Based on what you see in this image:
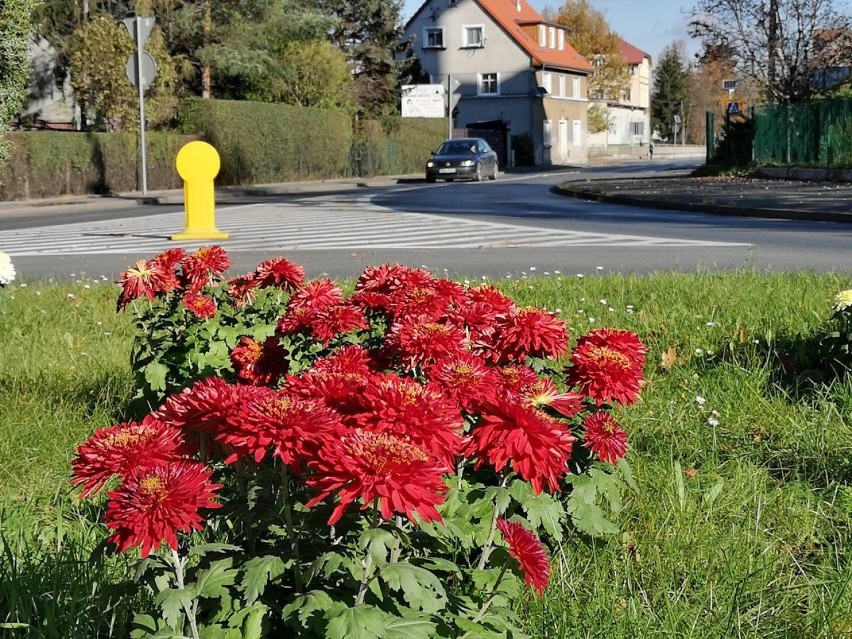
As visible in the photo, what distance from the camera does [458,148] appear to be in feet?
125

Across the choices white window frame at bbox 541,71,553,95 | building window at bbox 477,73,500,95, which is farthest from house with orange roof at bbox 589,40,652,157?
building window at bbox 477,73,500,95

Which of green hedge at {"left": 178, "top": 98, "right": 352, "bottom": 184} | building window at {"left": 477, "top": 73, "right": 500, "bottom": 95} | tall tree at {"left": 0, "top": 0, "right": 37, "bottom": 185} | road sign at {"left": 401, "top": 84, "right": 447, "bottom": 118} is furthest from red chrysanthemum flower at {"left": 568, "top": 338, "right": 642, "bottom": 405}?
building window at {"left": 477, "top": 73, "right": 500, "bottom": 95}

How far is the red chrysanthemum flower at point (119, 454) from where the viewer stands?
186 centimetres

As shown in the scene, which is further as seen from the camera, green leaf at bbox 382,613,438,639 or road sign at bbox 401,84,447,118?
road sign at bbox 401,84,447,118

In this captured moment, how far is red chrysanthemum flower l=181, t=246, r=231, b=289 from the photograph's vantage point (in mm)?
4086

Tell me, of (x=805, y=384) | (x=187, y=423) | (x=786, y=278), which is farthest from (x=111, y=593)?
(x=786, y=278)

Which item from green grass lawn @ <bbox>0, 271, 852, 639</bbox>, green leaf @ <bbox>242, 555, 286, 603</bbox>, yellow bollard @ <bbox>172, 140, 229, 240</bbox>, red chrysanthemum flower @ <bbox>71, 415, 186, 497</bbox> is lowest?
green grass lawn @ <bbox>0, 271, 852, 639</bbox>

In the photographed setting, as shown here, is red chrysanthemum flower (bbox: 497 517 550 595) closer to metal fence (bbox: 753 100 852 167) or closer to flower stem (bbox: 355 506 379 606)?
flower stem (bbox: 355 506 379 606)

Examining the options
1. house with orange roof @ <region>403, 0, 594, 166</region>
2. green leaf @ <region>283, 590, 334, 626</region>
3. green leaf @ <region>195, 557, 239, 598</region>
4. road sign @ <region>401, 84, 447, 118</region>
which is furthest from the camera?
house with orange roof @ <region>403, 0, 594, 166</region>

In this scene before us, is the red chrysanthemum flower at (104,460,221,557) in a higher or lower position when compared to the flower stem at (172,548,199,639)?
higher

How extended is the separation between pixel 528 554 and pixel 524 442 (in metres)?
0.38

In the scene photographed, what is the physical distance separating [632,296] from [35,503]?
14.6 feet

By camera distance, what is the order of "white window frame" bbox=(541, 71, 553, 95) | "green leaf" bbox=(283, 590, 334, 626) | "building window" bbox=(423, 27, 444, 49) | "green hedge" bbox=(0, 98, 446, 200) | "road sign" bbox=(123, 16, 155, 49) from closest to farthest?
"green leaf" bbox=(283, 590, 334, 626), "road sign" bbox=(123, 16, 155, 49), "green hedge" bbox=(0, 98, 446, 200), "white window frame" bbox=(541, 71, 553, 95), "building window" bbox=(423, 27, 444, 49)

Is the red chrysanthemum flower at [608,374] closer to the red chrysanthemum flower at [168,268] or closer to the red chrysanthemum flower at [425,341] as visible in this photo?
the red chrysanthemum flower at [425,341]
